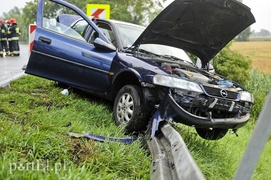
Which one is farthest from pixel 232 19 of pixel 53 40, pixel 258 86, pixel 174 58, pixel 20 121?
pixel 258 86

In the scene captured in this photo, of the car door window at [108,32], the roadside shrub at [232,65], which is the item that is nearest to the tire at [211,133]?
the car door window at [108,32]

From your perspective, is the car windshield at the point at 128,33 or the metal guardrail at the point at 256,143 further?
the car windshield at the point at 128,33

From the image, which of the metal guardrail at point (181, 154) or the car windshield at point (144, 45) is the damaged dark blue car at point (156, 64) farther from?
the metal guardrail at point (181, 154)

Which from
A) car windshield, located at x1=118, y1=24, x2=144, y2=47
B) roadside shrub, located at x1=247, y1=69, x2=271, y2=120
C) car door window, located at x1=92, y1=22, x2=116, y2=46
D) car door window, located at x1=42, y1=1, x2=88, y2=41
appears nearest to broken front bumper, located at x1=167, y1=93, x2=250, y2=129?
car windshield, located at x1=118, y1=24, x2=144, y2=47

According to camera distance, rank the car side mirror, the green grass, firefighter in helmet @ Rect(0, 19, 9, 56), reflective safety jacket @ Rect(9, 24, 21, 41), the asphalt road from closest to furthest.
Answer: the green grass < the car side mirror < the asphalt road < reflective safety jacket @ Rect(9, 24, 21, 41) < firefighter in helmet @ Rect(0, 19, 9, 56)

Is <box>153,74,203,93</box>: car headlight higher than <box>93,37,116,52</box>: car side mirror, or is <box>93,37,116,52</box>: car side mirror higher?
<box>93,37,116,52</box>: car side mirror

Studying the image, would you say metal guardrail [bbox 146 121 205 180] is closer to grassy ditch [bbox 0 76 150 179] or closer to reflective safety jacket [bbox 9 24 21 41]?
grassy ditch [bbox 0 76 150 179]

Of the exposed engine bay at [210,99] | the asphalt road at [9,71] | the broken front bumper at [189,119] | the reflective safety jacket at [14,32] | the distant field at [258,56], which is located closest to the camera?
the broken front bumper at [189,119]

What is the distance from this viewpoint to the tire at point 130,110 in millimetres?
3725

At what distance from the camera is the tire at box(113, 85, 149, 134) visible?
3725 mm

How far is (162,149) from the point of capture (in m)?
3.04

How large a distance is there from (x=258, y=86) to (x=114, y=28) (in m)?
7.57

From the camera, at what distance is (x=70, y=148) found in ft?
9.09

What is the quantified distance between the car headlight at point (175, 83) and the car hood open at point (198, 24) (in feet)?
2.69
